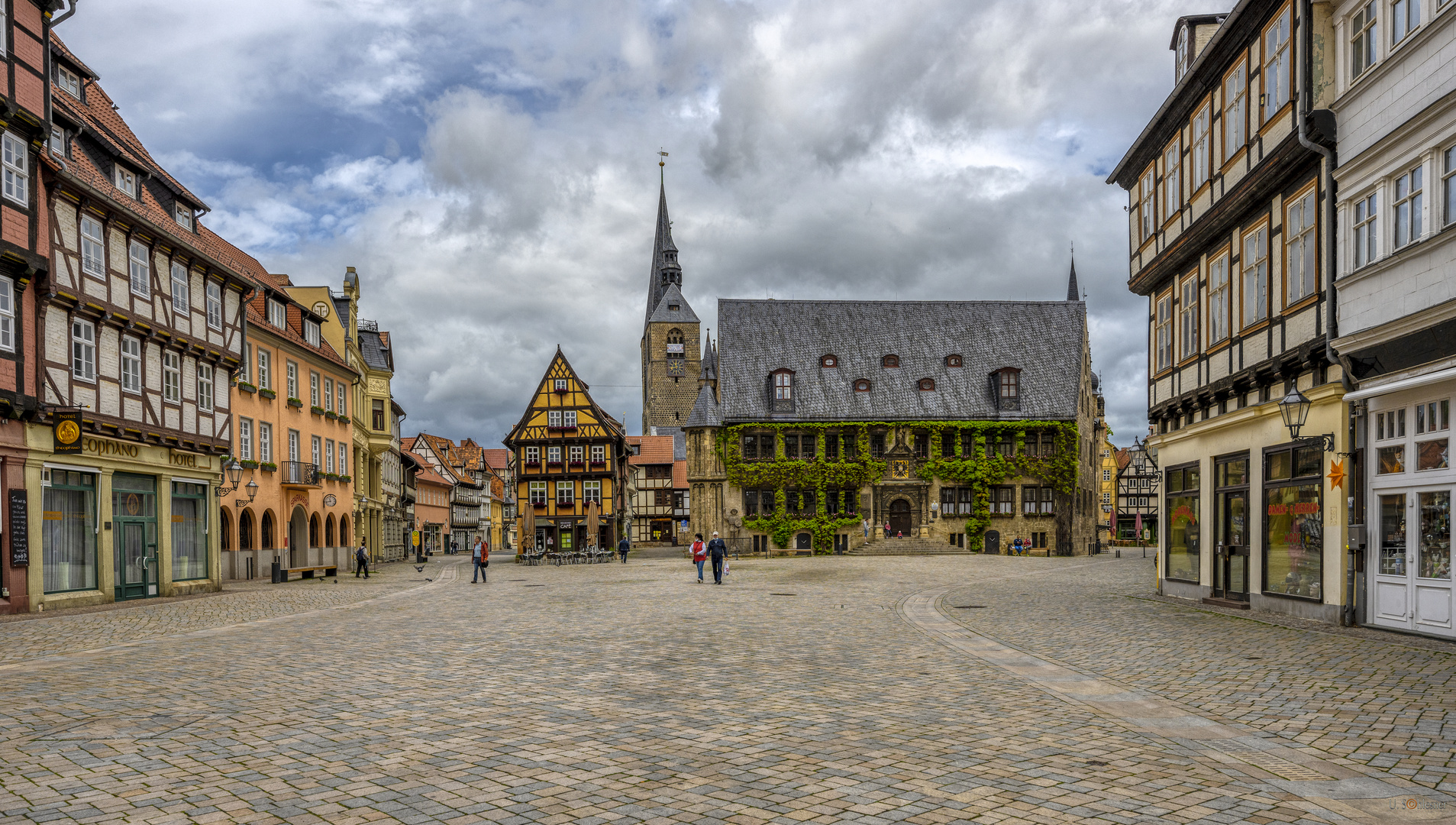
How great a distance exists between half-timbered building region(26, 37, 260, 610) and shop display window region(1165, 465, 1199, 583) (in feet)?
70.7

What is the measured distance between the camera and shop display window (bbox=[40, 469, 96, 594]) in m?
21.2

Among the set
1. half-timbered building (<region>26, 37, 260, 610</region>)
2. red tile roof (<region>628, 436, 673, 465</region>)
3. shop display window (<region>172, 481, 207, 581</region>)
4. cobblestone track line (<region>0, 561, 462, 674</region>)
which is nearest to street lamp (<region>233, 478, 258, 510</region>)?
half-timbered building (<region>26, 37, 260, 610</region>)

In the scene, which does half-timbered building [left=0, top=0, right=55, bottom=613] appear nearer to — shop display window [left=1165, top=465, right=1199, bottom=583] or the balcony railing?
the balcony railing

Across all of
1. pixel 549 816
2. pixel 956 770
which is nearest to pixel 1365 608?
pixel 956 770

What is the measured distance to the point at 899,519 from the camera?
198ft

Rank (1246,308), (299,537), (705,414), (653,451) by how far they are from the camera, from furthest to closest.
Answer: (653,451) < (705,414) < (299,537) < (1246,308)

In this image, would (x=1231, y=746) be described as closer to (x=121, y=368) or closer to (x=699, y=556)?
(x=121, y=368)

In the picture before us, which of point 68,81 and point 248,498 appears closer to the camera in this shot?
point 68,81

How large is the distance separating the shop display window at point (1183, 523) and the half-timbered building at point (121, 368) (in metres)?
21.5

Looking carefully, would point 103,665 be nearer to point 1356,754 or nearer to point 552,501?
Result: point 1356,754

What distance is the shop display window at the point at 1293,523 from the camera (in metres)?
16.5

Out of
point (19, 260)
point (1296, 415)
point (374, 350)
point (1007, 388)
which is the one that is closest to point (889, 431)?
point (1007, 388)

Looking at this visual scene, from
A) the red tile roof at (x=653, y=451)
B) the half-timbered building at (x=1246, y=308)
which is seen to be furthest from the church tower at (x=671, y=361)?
the half-timbered building at (x=1246, y=308)

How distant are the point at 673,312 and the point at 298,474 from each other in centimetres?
8150
